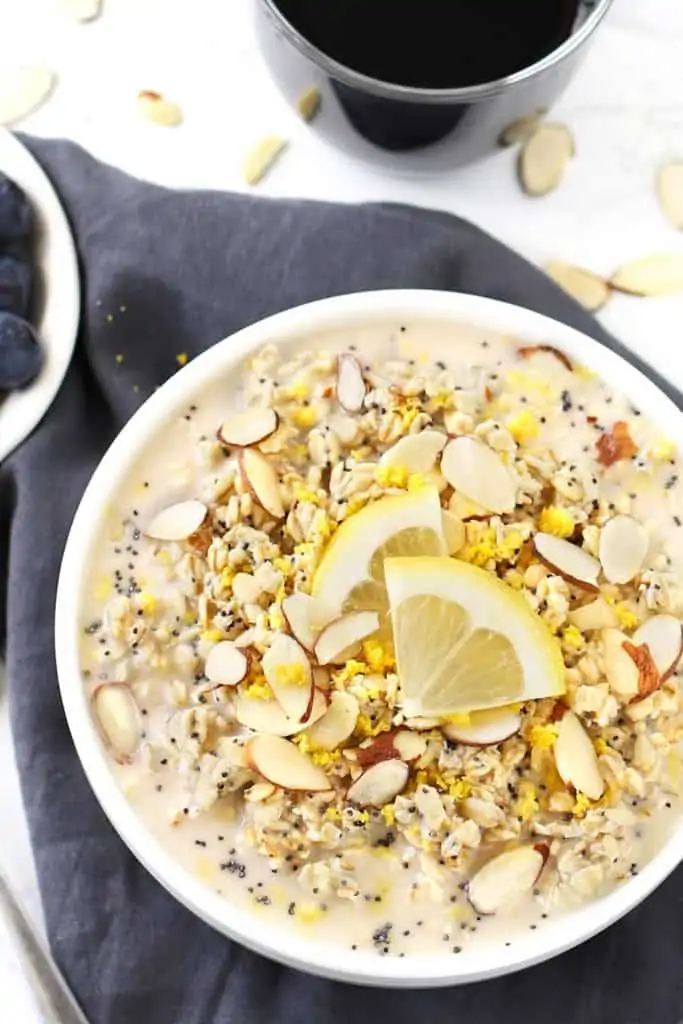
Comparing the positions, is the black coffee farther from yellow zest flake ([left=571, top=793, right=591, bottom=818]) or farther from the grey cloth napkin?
yellow zest flake ([left=571, top=793, right=591, bottom=818])

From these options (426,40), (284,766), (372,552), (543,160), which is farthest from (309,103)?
(284,766)

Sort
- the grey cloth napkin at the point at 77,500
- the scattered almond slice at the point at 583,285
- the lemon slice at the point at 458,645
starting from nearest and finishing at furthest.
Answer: the lemon slice at the point at 458,645 → the grey cloth napkin at the point at 77,500 → the scattered almond slice at the point at 583,285

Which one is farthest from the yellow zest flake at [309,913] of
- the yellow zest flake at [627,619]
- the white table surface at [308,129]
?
the white table surface at [308,129]

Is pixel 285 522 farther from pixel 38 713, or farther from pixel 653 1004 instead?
pixel 653 1004

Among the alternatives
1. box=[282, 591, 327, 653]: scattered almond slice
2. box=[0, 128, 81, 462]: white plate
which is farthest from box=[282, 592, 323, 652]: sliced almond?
box=[0, 128, 81, 462]: white plate

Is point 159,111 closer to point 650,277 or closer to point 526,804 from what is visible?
point 650,277

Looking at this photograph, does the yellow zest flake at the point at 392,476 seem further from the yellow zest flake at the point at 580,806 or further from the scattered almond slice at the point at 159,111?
the scattered almond slice at the point at 159,111

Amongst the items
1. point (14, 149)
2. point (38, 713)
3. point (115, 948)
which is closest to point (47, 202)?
point (14, 149)
